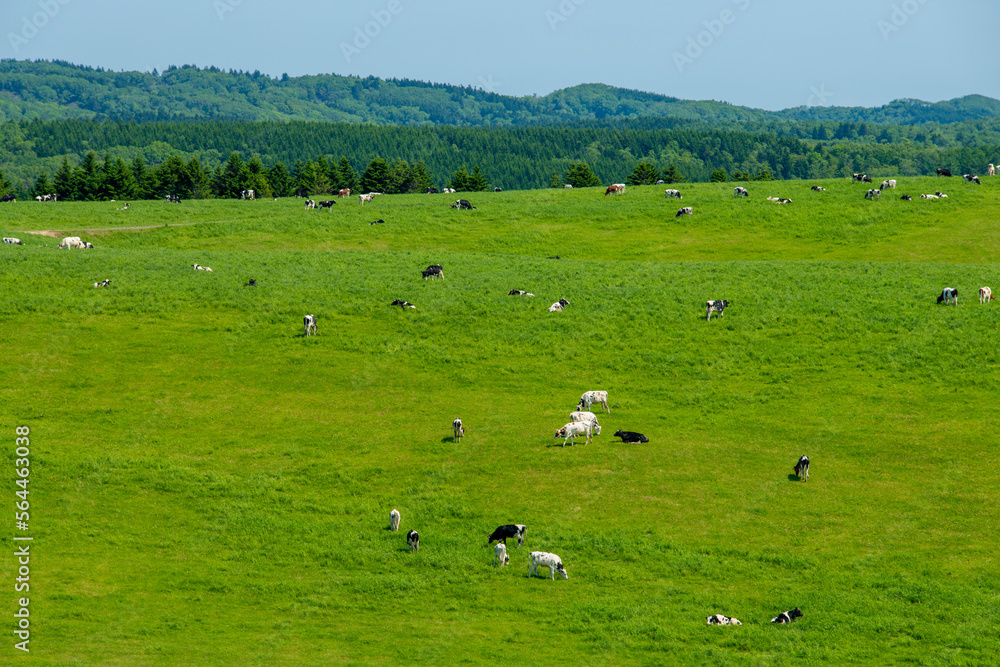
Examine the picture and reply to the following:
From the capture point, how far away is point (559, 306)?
48312 millimetres

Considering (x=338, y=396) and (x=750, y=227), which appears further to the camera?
(x=750, y=227)

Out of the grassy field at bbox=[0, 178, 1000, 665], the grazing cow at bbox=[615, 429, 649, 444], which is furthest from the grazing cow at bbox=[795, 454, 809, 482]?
the grazing cow at bbox=[615, 429, 649, 444]

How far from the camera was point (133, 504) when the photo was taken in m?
29.7

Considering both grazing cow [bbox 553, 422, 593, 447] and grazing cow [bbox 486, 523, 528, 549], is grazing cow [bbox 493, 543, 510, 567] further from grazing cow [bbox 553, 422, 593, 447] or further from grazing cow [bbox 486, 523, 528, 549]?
grazing cow [bbox 553, 422, 593, 447]

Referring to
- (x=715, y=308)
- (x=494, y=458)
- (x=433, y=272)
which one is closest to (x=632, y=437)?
(x=494, y=458)

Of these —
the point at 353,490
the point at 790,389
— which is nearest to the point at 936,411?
the point at 790,389

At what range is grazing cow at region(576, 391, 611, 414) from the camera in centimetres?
3650

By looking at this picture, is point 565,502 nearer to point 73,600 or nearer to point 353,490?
point 353,490

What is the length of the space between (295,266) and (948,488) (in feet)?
136

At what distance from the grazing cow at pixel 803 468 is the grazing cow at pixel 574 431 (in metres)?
7.79

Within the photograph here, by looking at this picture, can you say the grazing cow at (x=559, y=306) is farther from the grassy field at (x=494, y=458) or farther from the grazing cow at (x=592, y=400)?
the grazing cow at (x=592, y=400)

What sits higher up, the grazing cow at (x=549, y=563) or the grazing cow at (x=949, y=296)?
the grazing cow at (x=949, y=296)

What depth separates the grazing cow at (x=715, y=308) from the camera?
152 ft

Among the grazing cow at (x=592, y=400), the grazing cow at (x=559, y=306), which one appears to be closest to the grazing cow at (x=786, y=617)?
the grazing cow at (x=592, y=400)
